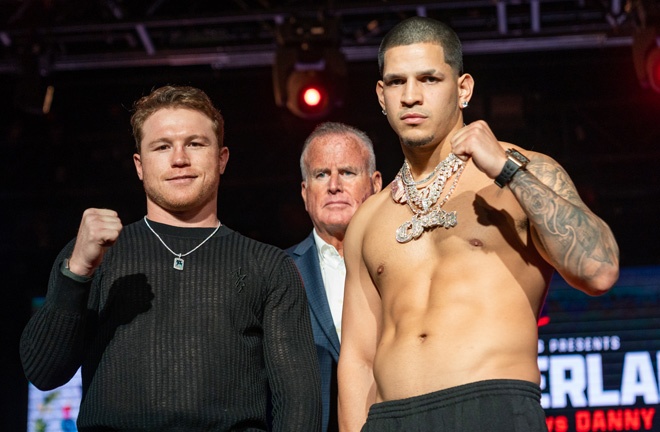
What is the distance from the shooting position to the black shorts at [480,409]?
101 inches

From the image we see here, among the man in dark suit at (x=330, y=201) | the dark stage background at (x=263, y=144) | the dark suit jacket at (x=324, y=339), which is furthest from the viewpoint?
the dark stage background at (x=263, y=144)

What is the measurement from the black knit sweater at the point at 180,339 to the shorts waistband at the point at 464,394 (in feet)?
1.11

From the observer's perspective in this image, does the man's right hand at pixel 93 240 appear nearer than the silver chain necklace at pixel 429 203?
Yes

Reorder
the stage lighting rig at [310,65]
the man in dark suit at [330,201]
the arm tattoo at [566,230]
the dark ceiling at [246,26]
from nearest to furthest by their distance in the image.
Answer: the arm tattoo at [566,230], the man in dark suit at [330,201], the stage lighting rig at [310,65], the dark ceiling at [246,26]

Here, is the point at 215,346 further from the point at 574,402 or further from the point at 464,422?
the point at 574,402

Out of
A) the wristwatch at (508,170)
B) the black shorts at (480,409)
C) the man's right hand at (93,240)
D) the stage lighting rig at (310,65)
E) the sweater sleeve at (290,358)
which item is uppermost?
the stage lighting rig at (310,65)

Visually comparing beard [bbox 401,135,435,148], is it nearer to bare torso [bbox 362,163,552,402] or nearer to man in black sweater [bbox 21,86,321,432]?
bare torso [bbox 362,163,552,402]

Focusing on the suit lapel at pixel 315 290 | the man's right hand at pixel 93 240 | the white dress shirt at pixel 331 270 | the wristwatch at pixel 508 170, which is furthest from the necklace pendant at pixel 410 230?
the white dress shirt at pixel 331 270

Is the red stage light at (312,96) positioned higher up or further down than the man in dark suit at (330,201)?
higher up

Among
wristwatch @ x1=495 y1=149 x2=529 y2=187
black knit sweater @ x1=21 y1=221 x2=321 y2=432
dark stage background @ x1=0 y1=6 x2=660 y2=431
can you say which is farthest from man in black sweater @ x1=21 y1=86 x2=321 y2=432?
dark stage background @ x1=0 y1=6 x2=660 y2=431

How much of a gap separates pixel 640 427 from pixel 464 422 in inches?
168

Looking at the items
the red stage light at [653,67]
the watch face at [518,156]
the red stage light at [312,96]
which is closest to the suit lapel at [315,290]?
the watch face at [518,156]

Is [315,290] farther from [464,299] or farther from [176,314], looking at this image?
[464,299]

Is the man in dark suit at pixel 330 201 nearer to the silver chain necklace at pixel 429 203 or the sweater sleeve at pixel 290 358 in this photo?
the sweater sleeve at pixel 290 358
